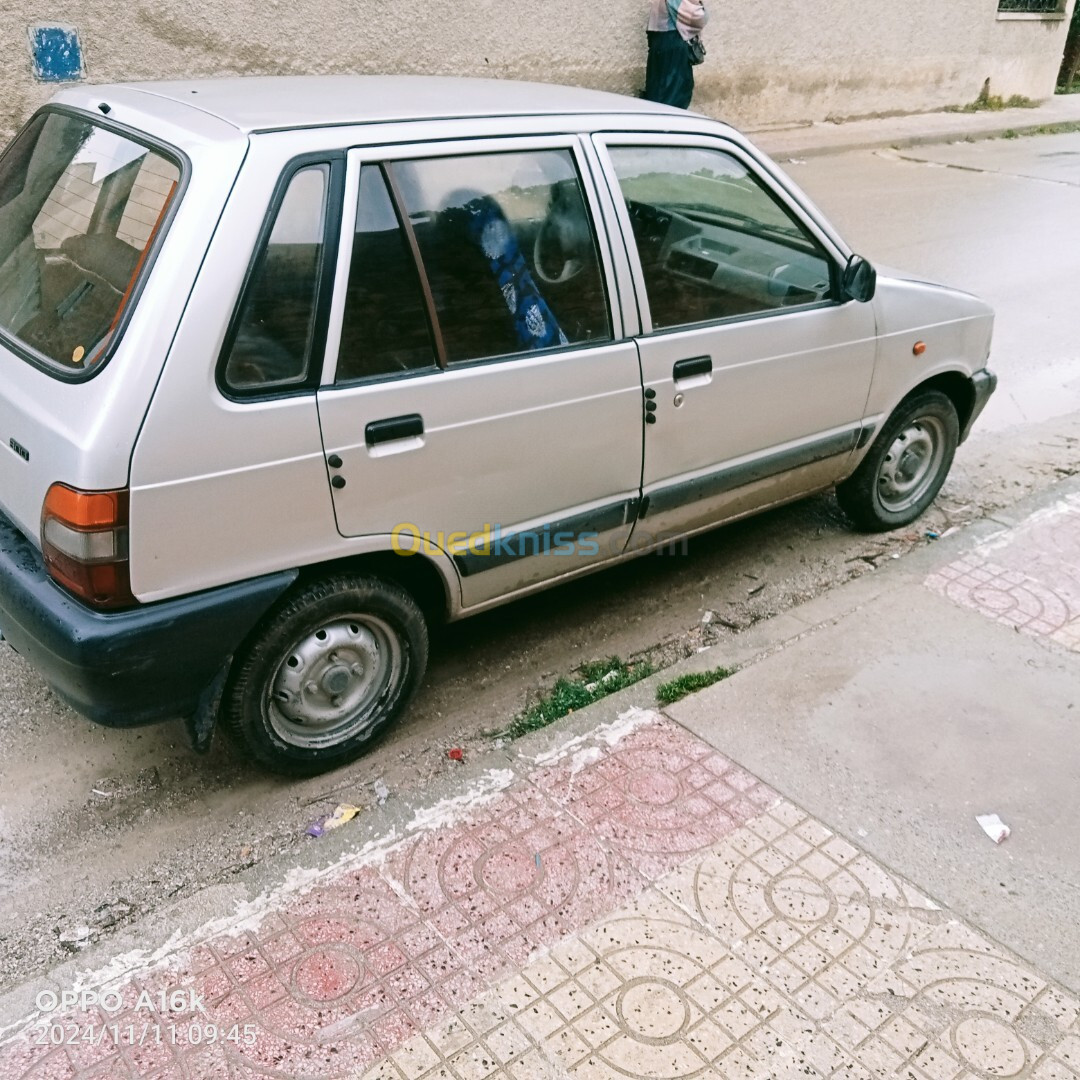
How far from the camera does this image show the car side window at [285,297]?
279 cm

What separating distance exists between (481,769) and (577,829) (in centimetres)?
40

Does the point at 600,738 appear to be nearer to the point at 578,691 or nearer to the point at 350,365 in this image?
the point at 578,691

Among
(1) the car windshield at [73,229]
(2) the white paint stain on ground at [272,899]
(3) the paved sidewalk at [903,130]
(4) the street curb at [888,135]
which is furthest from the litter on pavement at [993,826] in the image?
(4) the street curb at [888,135]

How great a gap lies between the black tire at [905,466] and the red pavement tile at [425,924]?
1.87m

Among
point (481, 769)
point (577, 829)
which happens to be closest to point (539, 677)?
point (481, 769)

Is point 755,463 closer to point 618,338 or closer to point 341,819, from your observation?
point 618,338

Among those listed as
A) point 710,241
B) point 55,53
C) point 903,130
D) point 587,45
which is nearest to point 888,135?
point 903,130

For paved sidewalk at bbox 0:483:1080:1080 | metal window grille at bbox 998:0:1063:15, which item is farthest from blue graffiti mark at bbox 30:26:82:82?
metal window grille at bbox 998:0:1063:15

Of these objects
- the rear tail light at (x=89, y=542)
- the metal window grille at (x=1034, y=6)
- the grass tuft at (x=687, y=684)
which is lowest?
the grass tuft at (x=687, y=684)

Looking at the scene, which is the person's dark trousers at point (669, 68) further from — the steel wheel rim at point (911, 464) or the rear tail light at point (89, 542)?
the rear tail light at point (89, 542)

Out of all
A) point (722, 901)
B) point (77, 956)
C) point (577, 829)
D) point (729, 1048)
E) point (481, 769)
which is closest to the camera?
point (729, 1048)

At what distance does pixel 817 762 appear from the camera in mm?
3451

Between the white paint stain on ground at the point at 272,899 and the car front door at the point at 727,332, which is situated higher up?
the car front door at the point at 727,332

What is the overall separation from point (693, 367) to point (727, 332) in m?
0.21
